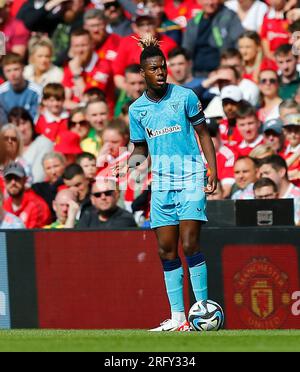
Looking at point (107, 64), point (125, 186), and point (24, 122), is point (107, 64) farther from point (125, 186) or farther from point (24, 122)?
point (125, 186)

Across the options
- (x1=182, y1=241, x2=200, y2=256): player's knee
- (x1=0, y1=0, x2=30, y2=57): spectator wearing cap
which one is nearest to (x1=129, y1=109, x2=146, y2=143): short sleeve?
(x1=182, y1=241, x2=200, y2=256): player's knee

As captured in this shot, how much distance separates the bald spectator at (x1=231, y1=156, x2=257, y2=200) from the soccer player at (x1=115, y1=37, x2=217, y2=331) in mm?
3148

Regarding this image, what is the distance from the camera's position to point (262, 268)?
35.0 feet

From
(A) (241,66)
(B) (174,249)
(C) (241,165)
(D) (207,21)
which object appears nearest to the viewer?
(B) (174,249)

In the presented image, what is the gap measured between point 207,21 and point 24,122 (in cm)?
285

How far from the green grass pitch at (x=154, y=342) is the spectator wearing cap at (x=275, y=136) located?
4205mm

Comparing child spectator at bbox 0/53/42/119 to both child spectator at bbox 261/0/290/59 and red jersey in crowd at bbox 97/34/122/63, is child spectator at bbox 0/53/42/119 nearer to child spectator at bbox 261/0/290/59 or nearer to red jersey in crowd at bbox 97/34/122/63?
red jersey in crowd at bbox 97/34/122/63

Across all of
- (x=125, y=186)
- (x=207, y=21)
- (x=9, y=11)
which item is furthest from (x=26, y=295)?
(x=9, y=11)

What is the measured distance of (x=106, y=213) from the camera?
12.2m

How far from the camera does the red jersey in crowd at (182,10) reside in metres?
15.9

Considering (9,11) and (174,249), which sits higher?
(9,11)

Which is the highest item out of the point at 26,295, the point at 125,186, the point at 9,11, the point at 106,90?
the point at 9,11

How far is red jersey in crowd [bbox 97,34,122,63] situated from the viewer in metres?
15.8

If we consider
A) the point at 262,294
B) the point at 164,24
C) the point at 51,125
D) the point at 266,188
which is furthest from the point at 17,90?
the point at 262,294
